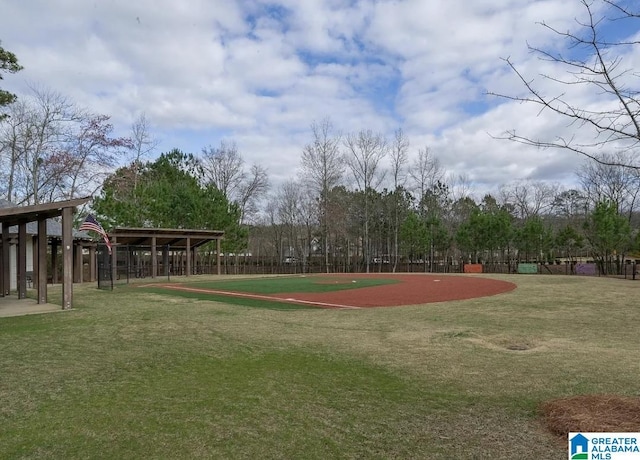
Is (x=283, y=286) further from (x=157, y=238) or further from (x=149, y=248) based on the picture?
(x=157, y=238)

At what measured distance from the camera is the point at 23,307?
13805 millimetres

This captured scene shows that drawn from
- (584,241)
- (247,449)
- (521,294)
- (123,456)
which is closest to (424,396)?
(247,449)

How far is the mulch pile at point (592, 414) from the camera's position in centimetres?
384

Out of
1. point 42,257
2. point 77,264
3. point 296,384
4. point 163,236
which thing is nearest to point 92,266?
point 77,264

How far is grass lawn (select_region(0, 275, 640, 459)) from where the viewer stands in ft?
12.7

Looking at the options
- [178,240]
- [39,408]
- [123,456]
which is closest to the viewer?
[123,456]

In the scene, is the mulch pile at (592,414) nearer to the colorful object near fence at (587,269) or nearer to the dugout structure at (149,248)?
the dugout structure at (149,248)

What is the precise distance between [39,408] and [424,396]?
4.00 meters

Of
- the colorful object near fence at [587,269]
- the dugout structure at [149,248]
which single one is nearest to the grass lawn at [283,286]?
the dugout structure at [149,248]

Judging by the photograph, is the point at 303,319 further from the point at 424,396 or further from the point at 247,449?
the point at 247,449

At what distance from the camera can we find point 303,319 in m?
11.8

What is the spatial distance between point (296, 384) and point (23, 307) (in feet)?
38.4

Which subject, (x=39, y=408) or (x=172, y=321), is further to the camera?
(x=172, y=321)

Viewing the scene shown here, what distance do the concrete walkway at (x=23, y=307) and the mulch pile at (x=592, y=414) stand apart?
495 inches
